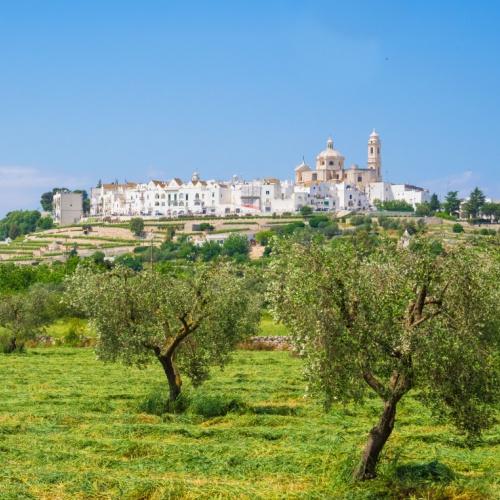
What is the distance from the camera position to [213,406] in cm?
2419

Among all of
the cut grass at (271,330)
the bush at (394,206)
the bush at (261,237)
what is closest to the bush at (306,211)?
the bush at (394,206)

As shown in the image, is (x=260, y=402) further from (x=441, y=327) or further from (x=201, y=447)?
(x=441, y=327)

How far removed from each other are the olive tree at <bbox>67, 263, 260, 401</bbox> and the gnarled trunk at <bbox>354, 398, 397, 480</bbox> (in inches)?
365

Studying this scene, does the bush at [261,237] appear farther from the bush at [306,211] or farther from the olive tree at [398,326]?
the olive tree at [398,326]

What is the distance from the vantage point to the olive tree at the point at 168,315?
24688 mm

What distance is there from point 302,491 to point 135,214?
178m

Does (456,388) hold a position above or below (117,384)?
above

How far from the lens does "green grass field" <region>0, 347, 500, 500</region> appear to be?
15875mm

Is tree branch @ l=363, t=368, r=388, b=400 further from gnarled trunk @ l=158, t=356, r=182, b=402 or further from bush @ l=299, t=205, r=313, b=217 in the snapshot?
bush @ l=299, t=205, r=313, b=217

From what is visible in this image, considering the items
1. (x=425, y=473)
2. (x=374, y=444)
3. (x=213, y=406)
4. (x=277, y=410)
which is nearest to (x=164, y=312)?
(x=213, y=406)

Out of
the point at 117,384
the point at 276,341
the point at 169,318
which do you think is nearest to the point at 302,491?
the point at 169,318

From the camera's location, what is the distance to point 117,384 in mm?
31406

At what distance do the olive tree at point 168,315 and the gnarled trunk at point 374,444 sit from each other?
9280 mm

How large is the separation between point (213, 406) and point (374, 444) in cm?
818
